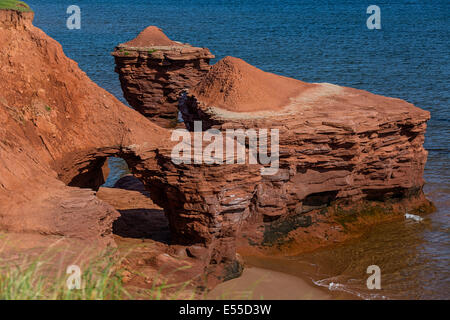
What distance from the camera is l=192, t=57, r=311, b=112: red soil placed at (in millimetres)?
16328

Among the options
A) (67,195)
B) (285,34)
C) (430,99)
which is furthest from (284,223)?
(285,34)

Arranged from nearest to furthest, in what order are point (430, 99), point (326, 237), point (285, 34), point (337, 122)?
point (337, 122), point (326, 237), point (430, 99), point (285, 34)

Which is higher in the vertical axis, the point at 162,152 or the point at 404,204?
the point at 162,152

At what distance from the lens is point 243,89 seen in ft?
54.8

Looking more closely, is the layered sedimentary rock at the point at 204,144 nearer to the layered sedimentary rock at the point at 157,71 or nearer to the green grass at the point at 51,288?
the green grass at the point at 51,288

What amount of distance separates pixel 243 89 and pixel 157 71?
421 inches

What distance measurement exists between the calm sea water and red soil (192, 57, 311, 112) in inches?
171

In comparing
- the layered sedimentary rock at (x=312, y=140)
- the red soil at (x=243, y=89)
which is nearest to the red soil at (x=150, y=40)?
the layered sedimentary rock at (x=312, y=140)

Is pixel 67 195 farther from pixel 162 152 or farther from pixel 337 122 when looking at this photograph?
pixel 337 122

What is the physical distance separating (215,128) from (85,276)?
9726 mm

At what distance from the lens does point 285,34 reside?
6494cm

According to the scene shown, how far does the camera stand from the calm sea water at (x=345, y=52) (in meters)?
15.4

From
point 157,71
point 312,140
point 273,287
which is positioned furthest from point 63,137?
point 157,71

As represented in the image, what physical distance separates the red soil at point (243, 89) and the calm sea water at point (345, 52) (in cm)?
434
